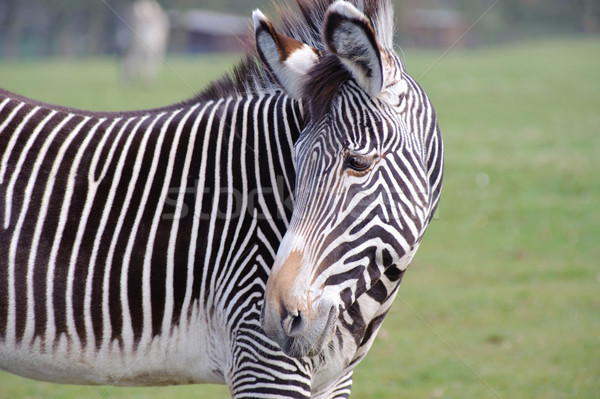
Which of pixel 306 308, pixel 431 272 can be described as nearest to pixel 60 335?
pixel 306 308

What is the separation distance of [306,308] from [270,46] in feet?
3.68

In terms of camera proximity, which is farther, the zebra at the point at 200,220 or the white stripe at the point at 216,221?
the white stripe at the point at 216,221

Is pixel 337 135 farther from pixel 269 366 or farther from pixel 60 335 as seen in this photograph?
pixel 60 335

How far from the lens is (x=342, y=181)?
92.0 inches

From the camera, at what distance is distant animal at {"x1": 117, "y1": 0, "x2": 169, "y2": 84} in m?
31.3

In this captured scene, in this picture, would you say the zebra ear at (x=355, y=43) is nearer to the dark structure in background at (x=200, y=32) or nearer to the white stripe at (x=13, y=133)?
the white stripe at (x=13, y=133)

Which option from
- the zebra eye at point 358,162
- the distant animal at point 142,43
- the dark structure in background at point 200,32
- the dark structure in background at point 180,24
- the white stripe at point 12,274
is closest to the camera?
the zebra eye at point 358,162

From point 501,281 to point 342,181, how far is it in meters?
5.95

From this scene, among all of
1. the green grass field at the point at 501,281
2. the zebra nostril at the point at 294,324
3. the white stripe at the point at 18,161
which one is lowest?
the green grass field at the point at 501,281

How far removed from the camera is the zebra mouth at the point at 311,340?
2242 mm

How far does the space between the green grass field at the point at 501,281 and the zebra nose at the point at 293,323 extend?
8.19 ft

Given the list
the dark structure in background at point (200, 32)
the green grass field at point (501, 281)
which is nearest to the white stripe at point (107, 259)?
the green grass field at point (501, 281)

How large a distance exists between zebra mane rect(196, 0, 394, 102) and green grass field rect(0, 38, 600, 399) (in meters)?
1.21

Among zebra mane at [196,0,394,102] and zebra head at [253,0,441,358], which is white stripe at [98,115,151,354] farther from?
zebra head at [253,0,441,358]
